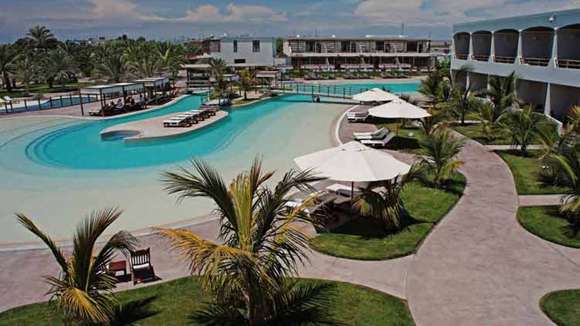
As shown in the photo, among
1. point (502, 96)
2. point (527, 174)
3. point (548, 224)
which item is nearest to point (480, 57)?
point (502, 96)

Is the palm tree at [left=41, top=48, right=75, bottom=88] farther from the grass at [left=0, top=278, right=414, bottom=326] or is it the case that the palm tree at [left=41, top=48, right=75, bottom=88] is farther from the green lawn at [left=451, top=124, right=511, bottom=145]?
the grass at [left=0, top=278, right=414, bottom=326]

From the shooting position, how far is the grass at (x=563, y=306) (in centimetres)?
681

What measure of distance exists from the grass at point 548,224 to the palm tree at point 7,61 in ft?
150

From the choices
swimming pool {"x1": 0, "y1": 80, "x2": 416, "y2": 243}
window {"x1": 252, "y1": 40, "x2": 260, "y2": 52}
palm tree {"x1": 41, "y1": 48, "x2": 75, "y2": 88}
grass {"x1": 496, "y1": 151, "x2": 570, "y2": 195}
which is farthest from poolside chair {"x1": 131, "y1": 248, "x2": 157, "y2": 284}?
window {"x1": 252, "y1": 40, "x2": 260, "y2": 52}

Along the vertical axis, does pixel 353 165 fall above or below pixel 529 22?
below

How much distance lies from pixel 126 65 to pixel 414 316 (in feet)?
132

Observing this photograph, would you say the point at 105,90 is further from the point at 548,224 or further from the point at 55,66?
the point at 548,224

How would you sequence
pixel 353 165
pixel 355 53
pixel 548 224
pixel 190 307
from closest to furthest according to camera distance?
pixel 190 307
pixel 353 165
pixel 548 224
pixel 355 53

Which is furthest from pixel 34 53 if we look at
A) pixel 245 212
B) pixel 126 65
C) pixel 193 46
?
pixel 245 212

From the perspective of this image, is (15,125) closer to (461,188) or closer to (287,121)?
(287,121)

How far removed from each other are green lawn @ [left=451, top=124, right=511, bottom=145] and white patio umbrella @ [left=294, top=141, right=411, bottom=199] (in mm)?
10329

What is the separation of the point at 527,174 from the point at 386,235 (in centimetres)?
A: 731

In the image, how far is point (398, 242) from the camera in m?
9.61

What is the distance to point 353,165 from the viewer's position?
9.98 m
